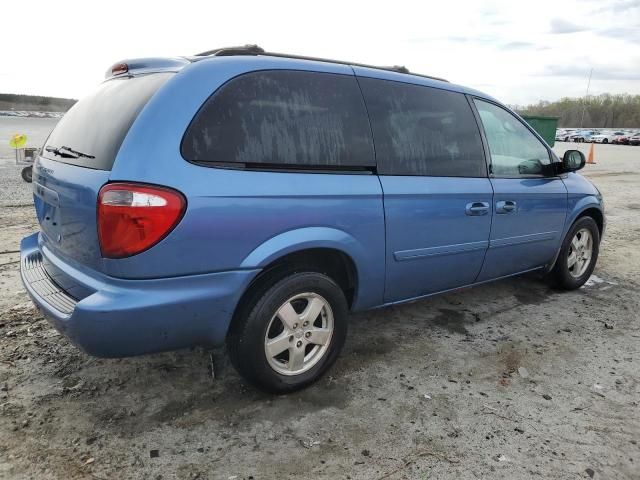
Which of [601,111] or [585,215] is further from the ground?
[601,111]

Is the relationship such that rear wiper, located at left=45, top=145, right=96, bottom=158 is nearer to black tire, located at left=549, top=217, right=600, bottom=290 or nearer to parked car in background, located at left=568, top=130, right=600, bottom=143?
black tire, located at left=549, top=217, right=600, bottom=290

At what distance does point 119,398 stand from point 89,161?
1280mm

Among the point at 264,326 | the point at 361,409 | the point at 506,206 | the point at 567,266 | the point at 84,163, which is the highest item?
the point at 84,163

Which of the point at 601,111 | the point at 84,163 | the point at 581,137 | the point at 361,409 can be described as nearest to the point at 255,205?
the point at 84,163

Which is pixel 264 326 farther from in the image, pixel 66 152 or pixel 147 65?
pixel 147 65

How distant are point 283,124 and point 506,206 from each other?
1948mm

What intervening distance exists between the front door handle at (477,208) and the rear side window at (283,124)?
880 millimetres

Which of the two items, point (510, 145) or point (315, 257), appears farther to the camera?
point (510, 145)

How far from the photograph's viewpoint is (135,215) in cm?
217

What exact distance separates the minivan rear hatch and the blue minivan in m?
0.01

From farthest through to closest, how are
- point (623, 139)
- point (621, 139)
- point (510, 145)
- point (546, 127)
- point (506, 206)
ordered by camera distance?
point (621, 139) → point (623, 139) → point (546, 127) → point (510, 145) → point (506, 206)

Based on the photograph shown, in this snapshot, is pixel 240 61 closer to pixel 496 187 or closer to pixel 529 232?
pixel 496 187

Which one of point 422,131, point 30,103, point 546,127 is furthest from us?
point 30,103

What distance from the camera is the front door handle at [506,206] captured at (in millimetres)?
3680
